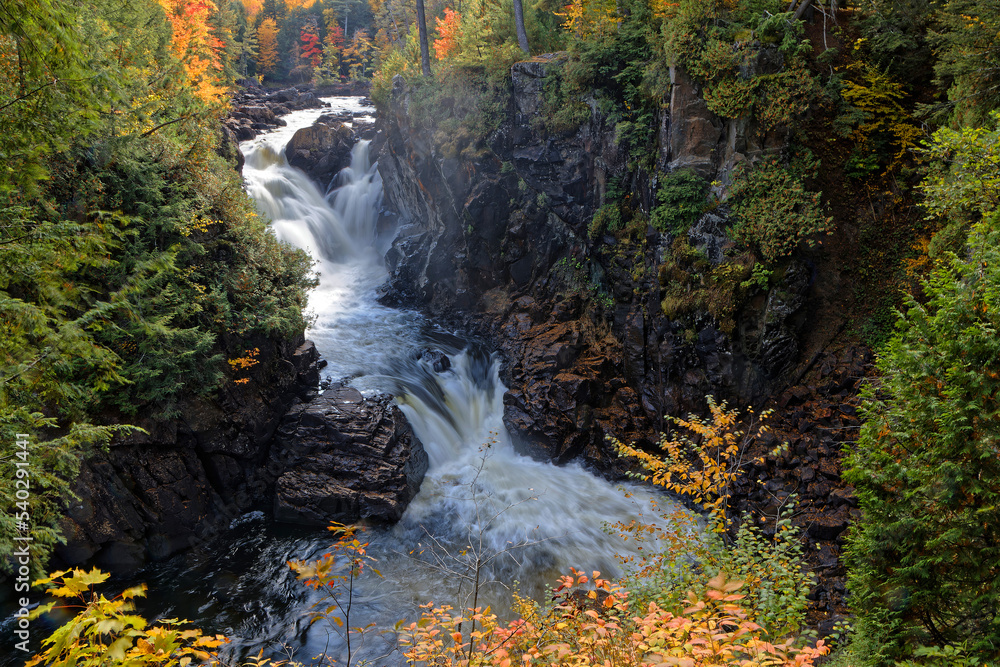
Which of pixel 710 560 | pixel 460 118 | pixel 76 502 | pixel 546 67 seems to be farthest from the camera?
pixel 460 118

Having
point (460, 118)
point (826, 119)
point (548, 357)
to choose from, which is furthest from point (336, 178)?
point (826, 119)

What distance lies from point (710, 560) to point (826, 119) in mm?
10386

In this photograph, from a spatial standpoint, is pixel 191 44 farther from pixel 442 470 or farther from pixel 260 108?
pixel 442 470

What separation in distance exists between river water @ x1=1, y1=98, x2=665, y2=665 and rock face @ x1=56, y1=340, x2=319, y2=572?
525mm

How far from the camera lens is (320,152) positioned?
23531mm

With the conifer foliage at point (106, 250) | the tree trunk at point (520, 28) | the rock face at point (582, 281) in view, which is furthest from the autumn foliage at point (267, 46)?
the tree trunk at point (520, 28)

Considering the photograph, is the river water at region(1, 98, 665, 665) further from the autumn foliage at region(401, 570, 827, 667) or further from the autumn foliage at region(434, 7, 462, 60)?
the autumn foliage at region(434, 7, 462, 60)

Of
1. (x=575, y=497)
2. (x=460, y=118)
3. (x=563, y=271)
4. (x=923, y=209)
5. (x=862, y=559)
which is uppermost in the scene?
(x=460, y=118)

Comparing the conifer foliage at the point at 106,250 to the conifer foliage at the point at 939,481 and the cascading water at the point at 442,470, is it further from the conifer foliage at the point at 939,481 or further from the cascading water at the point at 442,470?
the conifer foliage at the point at 939,481

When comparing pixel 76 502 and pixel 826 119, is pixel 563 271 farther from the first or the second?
pixel 76 502

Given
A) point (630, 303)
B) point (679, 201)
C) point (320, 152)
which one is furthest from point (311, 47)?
point (679, 201)

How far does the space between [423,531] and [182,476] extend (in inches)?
199

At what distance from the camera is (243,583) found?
9148 millimetres

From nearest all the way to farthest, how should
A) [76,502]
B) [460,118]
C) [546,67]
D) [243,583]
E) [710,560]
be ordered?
1. [710,560]
2. [76,502]
3. [243,583]
4. [546,67]
5. [460,118]
